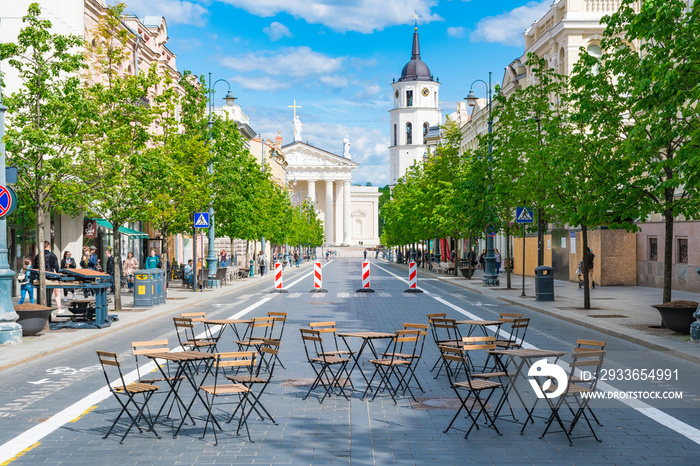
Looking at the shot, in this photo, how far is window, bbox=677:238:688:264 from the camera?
96.2 feet

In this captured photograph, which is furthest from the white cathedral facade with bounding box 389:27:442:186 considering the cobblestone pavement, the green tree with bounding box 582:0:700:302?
the cobblestone pavement

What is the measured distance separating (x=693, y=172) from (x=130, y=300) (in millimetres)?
19988

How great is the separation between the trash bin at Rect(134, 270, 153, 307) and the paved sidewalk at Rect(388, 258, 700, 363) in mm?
11721

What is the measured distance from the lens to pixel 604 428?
8.30 metres

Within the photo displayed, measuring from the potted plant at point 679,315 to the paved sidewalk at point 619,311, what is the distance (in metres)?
0.20

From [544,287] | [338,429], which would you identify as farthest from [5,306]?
[544,287]

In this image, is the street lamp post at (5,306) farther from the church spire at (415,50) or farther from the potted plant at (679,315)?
the church spire at (415,50)

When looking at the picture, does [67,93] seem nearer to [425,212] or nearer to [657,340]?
[657,340]

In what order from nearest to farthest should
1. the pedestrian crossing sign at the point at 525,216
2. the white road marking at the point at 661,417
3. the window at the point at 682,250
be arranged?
the white road marking at the point at 661,417 → the pedestrian crossing sign at the point at 525,216 → the window at the point at 682,250

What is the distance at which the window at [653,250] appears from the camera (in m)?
32.4

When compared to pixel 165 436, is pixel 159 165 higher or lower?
higher

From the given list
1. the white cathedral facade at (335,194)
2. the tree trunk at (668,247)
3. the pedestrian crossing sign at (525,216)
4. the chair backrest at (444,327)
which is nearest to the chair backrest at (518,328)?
the chair backrest at (444,327)

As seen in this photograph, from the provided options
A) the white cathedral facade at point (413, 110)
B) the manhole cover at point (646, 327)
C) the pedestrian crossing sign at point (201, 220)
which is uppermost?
the white cathedral facade at point (413, 110)

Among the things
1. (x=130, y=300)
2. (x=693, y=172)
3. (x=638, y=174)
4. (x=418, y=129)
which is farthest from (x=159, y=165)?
(x=418, y=129)
